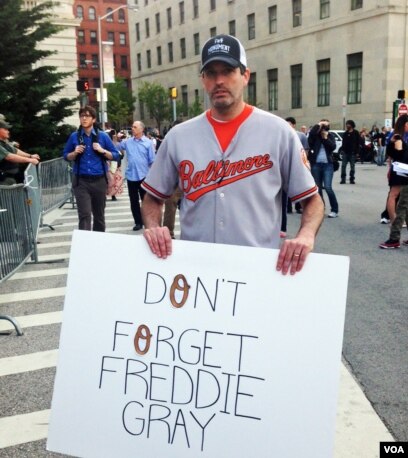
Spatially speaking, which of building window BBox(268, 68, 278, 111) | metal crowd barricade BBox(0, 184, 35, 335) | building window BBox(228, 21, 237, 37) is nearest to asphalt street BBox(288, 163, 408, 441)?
metal crowd barricade BBox(0, 184, 35, 335)

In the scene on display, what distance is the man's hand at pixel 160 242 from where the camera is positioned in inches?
87.2

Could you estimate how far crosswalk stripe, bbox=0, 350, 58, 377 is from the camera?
4184mm

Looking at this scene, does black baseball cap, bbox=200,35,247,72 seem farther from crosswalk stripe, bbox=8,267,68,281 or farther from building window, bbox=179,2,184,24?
building window, bbox=179,2,184,24

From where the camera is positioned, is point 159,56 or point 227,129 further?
point 159,56

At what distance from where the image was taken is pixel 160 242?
7.27 ft

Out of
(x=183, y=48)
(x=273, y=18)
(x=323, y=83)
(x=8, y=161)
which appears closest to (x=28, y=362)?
(x=8, y=161)

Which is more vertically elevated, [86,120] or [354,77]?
[354,77]

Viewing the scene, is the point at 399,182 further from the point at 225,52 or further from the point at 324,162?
the point at 225,52

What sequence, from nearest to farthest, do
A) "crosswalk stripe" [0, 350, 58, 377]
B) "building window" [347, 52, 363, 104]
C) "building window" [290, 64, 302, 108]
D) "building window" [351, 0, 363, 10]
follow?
"crosswalk stripe" [0, 350, 58, 377], "building window" [351, 0, 363, 10], "building window" [347, 52, 363, 104], "building window" [290, 64, 302, 108]

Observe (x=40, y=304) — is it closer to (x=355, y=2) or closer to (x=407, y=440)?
(x=407, y=440)

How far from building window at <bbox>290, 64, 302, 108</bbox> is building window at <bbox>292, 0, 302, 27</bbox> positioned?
338 cm

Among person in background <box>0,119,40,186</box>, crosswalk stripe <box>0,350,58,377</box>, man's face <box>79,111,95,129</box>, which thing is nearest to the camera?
crosswalk stripe <box>0,350,58,377</box>

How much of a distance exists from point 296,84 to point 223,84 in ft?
145

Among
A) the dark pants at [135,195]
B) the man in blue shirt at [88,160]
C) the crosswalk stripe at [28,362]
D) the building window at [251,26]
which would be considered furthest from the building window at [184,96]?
the crosswalk stripe at [28,362]
